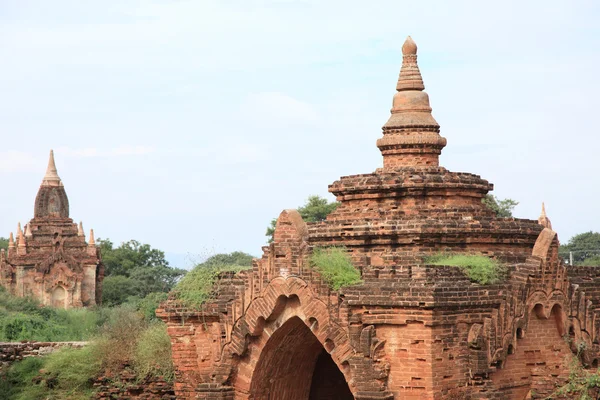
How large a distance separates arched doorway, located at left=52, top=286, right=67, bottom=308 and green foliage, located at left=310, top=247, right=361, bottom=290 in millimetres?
45195

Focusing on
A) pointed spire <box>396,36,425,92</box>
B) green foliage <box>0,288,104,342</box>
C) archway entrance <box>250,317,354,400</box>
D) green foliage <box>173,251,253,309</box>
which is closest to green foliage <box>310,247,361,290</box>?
archway entrance <box>250,317,354,400</box>

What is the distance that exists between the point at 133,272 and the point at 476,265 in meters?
56.2

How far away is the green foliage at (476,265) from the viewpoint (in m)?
16.4

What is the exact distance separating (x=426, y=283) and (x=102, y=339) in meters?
7.32

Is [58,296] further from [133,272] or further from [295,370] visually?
[295,370]

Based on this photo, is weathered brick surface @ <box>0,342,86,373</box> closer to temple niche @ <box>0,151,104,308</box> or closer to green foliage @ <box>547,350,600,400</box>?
green foliage @ <box>547,350,600,400</box>

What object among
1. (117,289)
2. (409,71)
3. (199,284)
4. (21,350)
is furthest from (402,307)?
(117,289)

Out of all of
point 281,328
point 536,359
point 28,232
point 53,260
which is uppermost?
point 28,232

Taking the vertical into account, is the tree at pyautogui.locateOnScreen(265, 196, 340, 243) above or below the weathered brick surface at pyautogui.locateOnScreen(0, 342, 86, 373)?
above

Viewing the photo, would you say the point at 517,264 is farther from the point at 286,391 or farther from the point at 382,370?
the point at 286,391

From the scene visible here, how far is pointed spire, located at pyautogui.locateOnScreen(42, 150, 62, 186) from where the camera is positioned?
209 ft

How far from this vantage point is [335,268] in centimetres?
1672

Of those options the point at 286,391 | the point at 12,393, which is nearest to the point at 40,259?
the point at 12,393

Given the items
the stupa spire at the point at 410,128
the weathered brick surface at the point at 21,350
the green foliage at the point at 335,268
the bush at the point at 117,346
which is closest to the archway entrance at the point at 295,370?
the green foliage at the point at 335,268
